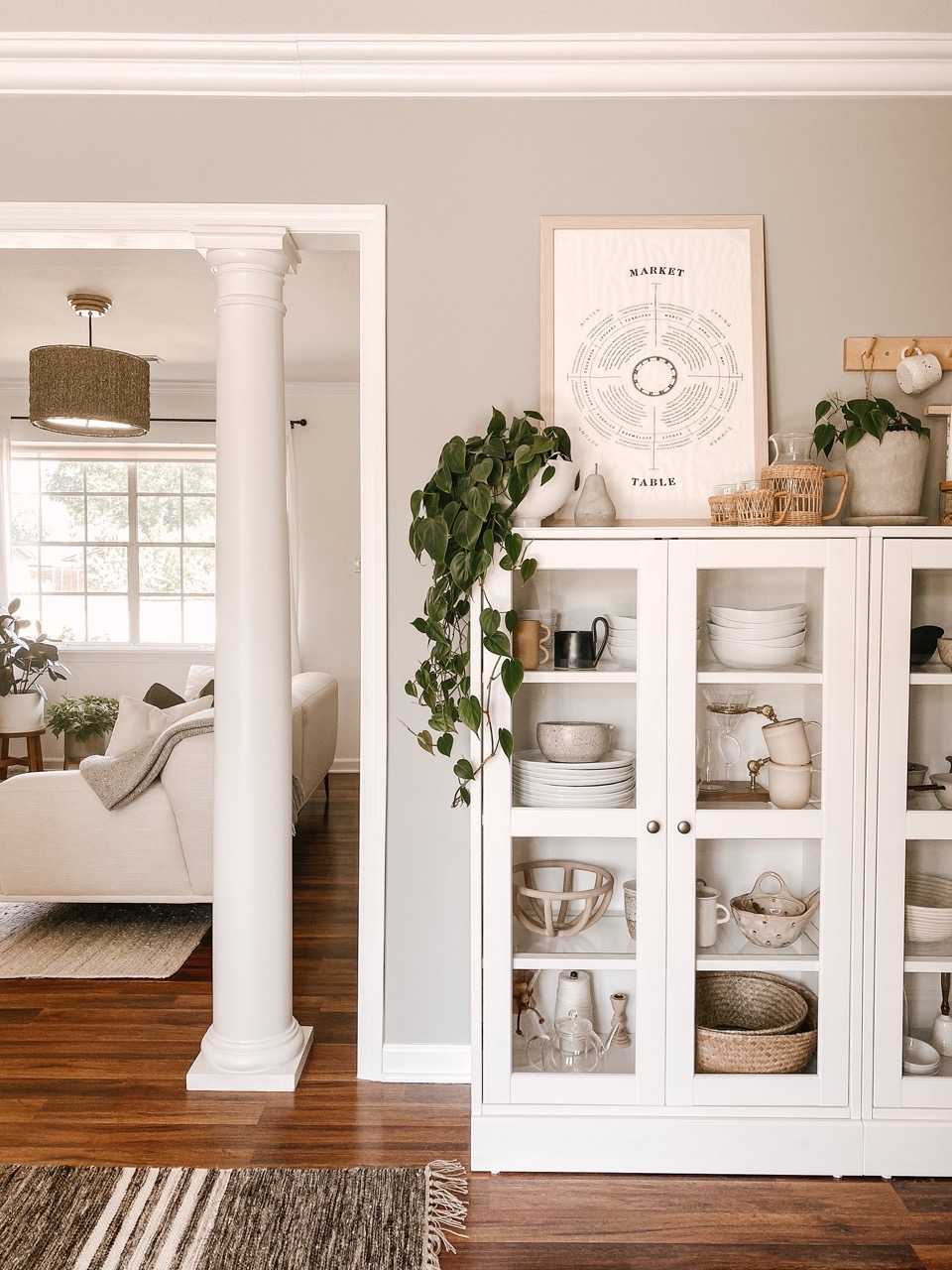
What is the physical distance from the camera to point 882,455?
7.64ft

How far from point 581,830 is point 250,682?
942 mm

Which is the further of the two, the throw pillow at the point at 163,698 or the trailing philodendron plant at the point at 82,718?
the trailing philodendron plant at the point at 82,718

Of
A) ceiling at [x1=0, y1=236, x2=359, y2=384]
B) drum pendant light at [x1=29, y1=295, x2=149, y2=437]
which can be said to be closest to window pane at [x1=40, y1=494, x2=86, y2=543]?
ceiling at [x1=0, y1=236, x2=359, y2=384]

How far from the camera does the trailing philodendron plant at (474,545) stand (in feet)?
6.97

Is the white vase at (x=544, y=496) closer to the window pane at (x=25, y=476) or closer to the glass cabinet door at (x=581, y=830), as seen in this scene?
the glass cabinet door at (x=581, y=830)

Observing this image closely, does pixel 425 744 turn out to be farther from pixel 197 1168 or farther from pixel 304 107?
pixel 304 107

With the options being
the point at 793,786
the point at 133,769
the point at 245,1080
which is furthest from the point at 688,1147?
the point at 133,769

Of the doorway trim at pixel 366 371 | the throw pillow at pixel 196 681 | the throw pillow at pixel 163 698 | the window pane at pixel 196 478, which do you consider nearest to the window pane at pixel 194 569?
the window pane at pixel 196 478

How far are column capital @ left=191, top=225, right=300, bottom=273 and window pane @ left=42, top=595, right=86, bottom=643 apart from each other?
4902 millimetres

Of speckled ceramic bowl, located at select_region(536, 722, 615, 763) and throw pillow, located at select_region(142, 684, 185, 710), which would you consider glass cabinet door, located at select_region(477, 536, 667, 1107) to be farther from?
throw pillow, located at select_region(142, 684, 185, 710)

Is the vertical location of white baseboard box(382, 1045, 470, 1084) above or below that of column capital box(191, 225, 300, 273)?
below

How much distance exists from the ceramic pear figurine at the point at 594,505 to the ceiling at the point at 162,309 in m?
1.69

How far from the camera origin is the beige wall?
2.47 m

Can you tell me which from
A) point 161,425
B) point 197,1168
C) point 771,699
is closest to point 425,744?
point 771,699
